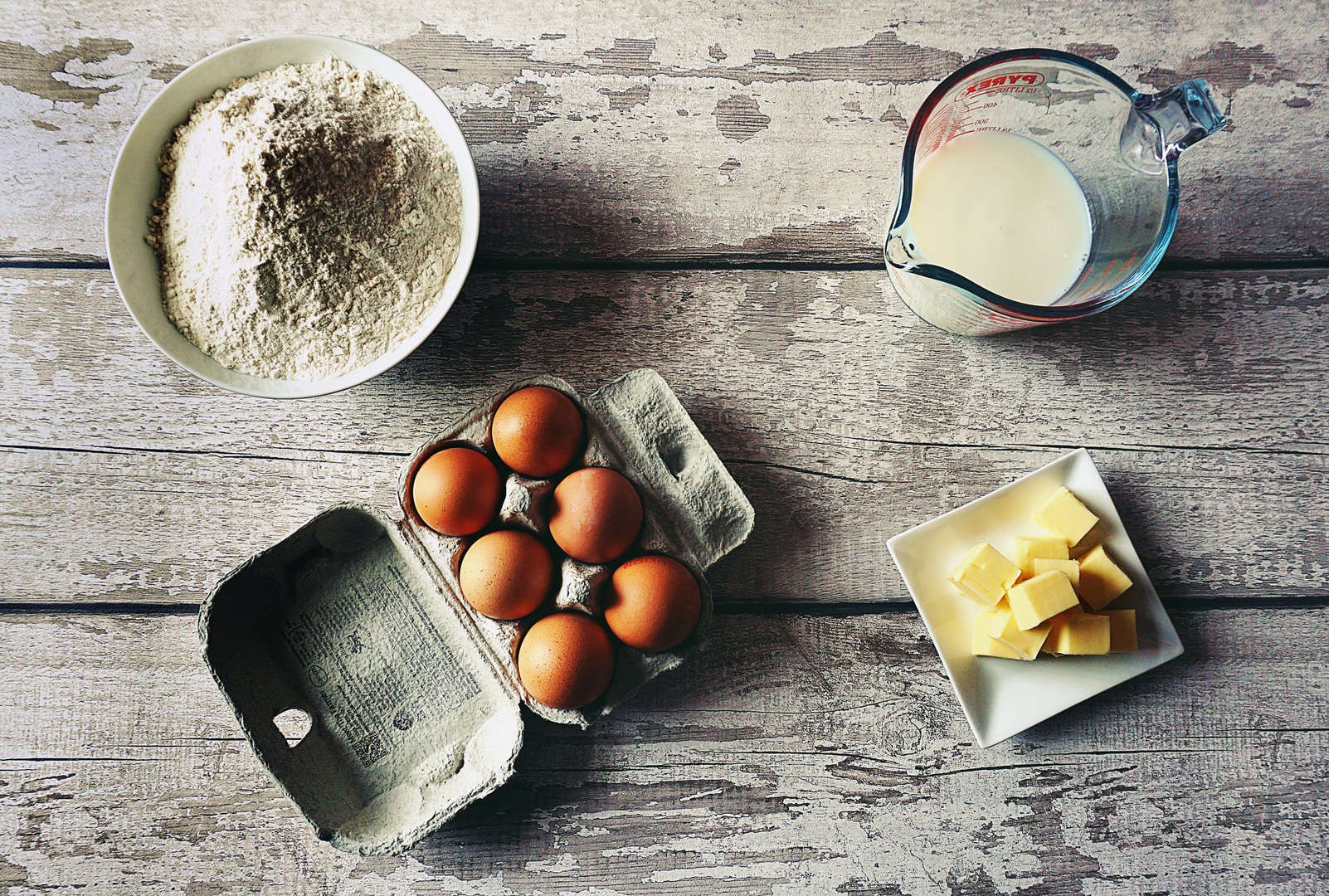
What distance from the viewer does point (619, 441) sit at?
89 cm

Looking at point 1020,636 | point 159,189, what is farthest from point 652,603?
point 159,189

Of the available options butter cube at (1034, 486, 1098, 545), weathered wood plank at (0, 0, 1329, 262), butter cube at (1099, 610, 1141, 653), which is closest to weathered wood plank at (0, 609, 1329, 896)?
butter cube at (1099, 610, 1141, 653)

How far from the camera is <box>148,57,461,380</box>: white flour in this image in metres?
0.76

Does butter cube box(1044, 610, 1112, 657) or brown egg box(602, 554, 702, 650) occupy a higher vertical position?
butter cube box(1044, 610, 1112, 657)

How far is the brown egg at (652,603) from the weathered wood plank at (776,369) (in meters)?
0.21

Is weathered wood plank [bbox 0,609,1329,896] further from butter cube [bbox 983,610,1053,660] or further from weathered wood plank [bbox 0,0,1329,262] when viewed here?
weathered wood plank [bbox 0,0,1329,262]

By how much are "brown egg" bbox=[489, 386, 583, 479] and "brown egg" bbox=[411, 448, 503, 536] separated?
3 centimetres

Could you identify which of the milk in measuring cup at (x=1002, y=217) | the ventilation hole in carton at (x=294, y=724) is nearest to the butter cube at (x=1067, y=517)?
the milk in measuring cup at (x=1002, y=217)

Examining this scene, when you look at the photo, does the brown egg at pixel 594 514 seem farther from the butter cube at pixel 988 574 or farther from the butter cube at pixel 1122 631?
the butter cube at pixel 1122 631

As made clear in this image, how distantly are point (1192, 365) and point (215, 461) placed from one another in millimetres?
1224

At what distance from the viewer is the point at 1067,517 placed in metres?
0.89

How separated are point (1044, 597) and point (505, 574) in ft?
1.92

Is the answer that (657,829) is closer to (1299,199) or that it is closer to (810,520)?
(810,520)

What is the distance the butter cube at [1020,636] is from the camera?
87 cm
